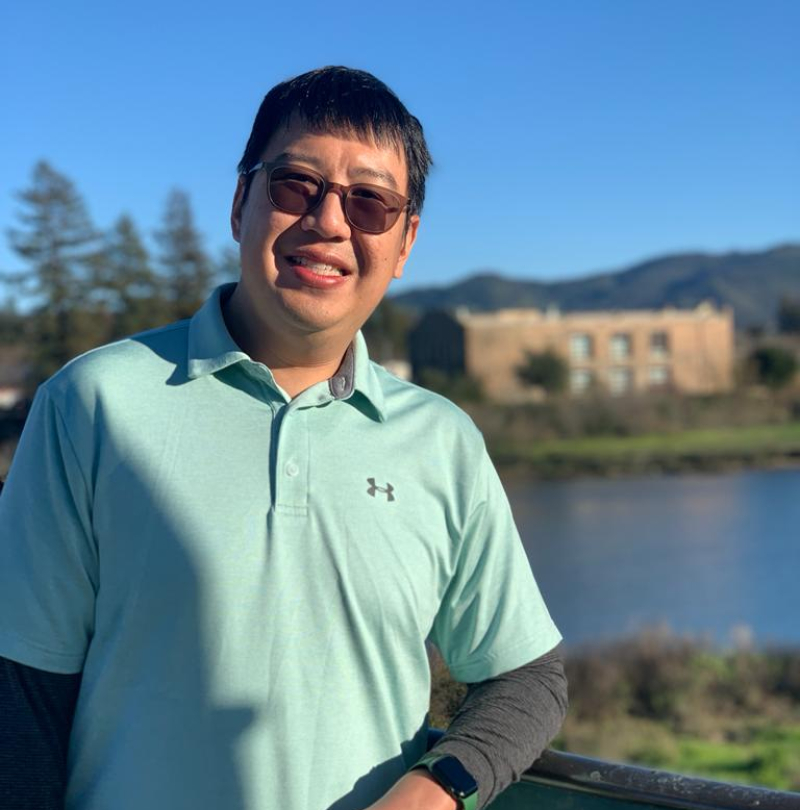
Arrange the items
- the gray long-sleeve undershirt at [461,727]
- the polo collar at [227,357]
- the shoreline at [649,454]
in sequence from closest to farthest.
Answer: the gray long-sleeve undershirt at [461,727] → the polo collar at [227,357] → the shoreline at [649,454]

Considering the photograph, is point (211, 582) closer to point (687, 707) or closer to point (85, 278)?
point (687, 707)

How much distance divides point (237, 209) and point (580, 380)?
49720 mm

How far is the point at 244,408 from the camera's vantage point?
4.98 feet

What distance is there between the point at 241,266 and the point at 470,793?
0.81m

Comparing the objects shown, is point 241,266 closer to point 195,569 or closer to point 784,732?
point 195,569

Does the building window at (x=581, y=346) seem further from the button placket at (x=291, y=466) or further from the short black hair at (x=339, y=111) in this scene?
the button placket at (x=291, y=466)

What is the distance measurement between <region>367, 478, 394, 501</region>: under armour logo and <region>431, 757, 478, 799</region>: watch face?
37 cm

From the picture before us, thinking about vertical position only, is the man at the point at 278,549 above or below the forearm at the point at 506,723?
above

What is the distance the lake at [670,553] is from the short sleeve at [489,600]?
12.7 metres

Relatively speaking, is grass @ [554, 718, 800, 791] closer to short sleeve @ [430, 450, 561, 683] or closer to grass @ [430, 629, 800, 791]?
grass @ [430, 629, 800, 791]

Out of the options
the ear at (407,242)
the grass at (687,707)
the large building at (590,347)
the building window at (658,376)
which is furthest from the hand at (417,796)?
the building window at (658,376)

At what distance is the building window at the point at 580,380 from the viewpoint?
48.6 m


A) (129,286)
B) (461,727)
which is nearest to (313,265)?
(461,727)

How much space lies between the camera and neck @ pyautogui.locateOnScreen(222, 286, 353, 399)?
1.58m
